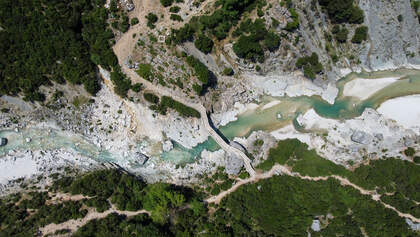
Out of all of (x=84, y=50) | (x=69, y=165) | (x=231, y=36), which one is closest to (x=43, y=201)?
(x=69, y=165)

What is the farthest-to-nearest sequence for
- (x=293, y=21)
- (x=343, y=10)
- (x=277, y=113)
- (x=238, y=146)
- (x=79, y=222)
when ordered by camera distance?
(x=277, y=113) < (x=238, y=146) < (x=343, y=10) < (x=293, y=21) < (x=79, y=222)

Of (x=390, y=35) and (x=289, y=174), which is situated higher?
(x=390, y=35)

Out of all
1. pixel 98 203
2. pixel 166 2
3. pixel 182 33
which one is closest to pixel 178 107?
pixel 182 33

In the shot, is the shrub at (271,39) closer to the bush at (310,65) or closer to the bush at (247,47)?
the bush at (247,47)

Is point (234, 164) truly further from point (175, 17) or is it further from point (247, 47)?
point (175, 17)

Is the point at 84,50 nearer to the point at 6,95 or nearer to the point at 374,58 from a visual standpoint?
the point at 6,95

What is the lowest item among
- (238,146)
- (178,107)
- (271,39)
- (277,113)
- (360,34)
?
(238,146)

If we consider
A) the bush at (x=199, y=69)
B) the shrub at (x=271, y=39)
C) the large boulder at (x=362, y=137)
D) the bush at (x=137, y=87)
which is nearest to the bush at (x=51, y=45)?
the bush at (x=137, y=87)

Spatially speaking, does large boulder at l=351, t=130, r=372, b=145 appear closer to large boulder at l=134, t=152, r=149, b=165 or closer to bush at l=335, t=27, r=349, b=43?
bush at l=335, t=27, r=349, b=43
